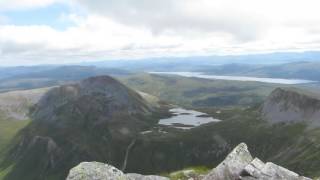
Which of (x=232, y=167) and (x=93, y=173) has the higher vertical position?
(x=93, y=173)

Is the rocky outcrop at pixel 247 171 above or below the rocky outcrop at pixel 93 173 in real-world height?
below

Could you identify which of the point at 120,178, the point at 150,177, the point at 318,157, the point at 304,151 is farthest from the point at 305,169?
the point at 120,178

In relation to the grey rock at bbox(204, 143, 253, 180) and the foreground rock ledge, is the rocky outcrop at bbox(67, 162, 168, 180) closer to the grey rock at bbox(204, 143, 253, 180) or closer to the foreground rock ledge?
the foreground rock ledge

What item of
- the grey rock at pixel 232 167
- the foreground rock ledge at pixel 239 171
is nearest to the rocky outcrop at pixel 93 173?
the foreground rock ledge at pixel 239 171

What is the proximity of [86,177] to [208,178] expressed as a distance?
49.2 feet

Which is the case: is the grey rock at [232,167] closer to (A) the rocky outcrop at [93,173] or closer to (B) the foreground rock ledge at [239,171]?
(B) the foreground rock ledge at [239,171]

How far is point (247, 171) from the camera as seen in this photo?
45156 millimetres

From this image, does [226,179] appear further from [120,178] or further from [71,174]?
[71,174]

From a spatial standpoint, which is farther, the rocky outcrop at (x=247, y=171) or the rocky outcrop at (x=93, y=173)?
the rocky outcrop at (x=247, y=171)

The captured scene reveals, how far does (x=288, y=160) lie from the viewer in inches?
7490

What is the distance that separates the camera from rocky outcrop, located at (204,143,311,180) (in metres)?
44.8

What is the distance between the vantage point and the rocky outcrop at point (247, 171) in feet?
147

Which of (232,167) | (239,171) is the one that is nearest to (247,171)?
(239,171)

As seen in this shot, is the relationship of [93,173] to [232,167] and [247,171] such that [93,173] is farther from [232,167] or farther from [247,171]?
[247,171]
